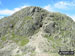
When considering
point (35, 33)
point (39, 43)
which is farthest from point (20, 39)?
point (39, 43)

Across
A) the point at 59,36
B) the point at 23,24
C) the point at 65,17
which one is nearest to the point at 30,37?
the point at 23,24

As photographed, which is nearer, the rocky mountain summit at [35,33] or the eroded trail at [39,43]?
the eroded trail at [39,43]

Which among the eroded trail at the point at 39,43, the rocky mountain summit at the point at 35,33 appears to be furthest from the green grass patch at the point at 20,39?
the eroded trail at the point at 39,43

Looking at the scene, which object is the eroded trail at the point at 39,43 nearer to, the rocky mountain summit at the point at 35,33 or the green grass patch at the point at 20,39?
the rocky mountain summit at the point at 35,33

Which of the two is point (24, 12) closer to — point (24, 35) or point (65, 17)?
point (24, 35)

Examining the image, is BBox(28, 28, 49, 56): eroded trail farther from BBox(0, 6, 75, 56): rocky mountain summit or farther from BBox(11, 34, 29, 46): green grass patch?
BBox(11, 34, 29, 46): green grass patch

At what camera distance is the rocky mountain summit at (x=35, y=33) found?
431 ft

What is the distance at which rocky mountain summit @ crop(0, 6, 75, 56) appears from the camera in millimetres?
131250

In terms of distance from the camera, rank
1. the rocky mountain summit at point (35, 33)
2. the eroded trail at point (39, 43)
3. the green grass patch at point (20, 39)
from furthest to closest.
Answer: the green grass patch at point (20, 39) → the rocky mountain summit at point (35, 33) → the eroded trail at point (39, 43)

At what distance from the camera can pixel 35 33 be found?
505 feet

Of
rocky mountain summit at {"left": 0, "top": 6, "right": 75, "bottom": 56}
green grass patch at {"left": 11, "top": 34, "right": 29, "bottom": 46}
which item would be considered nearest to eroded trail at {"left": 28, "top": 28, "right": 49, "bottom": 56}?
rocky mountain summit at {"left": 0, "top": 6, "right": 75, "bottom": 56}

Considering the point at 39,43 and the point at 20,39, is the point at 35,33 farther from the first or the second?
the point at 39,43

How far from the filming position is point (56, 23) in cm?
15312

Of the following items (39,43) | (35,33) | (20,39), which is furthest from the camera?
(35,33)
